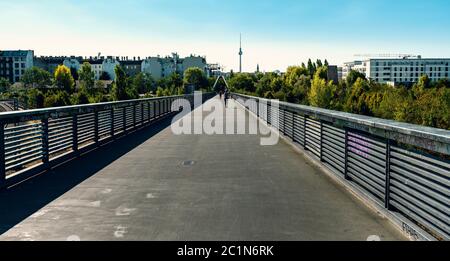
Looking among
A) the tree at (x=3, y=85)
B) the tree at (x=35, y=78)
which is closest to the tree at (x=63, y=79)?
the tree at (x=35, y=78)

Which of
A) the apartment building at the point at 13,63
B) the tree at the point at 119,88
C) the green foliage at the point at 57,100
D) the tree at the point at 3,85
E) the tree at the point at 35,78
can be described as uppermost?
the apartment building at the point at 13,63

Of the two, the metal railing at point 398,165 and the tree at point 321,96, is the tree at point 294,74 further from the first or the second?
the metal railing at point 398,165

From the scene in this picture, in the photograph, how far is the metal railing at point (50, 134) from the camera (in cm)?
754

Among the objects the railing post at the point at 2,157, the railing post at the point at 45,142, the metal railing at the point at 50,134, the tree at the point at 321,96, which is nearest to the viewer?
the railing post at the point at 2,157

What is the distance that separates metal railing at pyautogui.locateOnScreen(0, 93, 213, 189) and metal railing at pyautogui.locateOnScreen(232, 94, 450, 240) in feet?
18.4

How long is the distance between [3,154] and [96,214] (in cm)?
242

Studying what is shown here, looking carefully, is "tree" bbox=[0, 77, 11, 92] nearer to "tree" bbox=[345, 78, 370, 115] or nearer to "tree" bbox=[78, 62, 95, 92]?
"tree" bbox=[78, 62, 95, 92]

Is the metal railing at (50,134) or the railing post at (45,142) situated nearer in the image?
the metal railing at (50,134)

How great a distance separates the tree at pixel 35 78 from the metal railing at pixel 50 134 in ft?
483

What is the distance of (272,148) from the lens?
12.8 m

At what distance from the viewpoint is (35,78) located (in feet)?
494

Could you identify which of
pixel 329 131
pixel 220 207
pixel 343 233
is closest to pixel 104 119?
pixel 329 131

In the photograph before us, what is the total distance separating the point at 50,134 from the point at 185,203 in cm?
431
